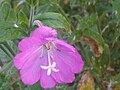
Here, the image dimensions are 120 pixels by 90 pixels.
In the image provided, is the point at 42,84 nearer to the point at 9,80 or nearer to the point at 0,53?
the point at 9,80

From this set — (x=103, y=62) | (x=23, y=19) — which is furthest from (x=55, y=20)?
(x=103, y=62)

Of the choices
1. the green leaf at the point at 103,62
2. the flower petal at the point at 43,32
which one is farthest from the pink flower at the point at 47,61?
the green leaf at the point at 103,62

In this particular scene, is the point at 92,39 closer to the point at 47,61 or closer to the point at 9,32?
the point at 47,61

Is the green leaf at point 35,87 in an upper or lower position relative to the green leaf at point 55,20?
lower

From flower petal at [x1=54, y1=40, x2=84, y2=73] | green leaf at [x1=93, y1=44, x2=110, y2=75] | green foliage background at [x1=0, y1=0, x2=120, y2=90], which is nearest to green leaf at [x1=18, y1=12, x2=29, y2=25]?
green foliage background at [x1=0, y1=0, x2=120, y2=90]

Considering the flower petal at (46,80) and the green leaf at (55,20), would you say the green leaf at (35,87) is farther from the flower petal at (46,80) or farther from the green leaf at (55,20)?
the green leaf at (55,20)

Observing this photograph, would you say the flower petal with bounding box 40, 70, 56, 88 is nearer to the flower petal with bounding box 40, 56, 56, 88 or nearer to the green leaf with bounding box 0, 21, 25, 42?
the flower petal with bounding box 40, 56, 56, 88

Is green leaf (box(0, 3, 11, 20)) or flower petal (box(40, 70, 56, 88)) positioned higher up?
green leaf (box(0, 3, 11, 20))
